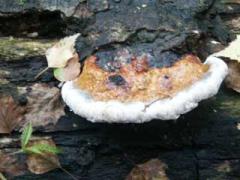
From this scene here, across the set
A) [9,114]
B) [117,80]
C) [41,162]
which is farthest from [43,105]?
[117,80]

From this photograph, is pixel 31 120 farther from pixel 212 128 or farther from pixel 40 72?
pixel 212 128

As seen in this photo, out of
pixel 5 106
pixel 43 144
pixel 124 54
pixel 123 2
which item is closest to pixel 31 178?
pixel 43 144

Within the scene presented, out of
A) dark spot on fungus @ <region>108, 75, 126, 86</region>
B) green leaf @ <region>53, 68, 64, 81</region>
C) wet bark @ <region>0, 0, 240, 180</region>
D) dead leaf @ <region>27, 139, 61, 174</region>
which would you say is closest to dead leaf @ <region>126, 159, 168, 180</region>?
wet bark @ <region>0, 0, 240, 180</region>

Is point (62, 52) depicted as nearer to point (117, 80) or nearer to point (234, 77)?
point (117, 80)

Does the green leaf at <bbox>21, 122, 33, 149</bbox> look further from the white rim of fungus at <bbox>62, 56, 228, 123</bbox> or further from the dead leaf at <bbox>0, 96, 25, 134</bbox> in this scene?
the white rim of fungus at <bbox>62, 56, 228, 123</bbox>

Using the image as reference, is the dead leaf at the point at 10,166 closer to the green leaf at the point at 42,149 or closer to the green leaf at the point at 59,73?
the green leaf at the point at 42,149

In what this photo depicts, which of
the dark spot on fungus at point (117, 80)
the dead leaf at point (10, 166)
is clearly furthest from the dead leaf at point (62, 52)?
the dead leaf at point (10, 166)
